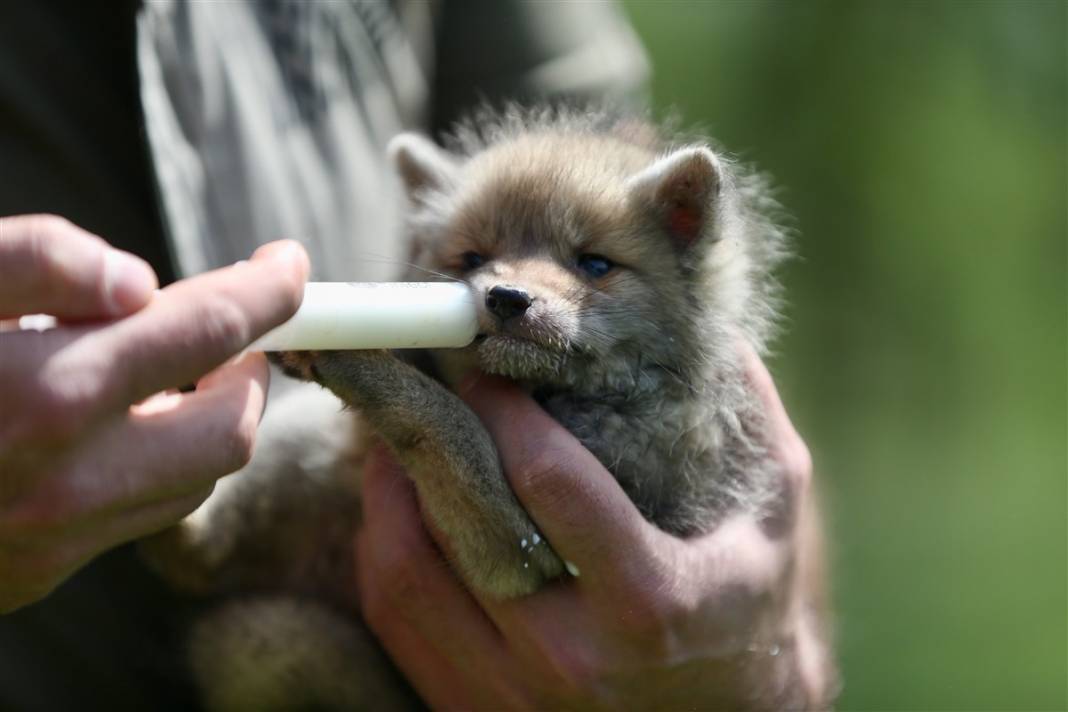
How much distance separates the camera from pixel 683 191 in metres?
2.08

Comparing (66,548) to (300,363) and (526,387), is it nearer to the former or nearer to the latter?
(300,363)

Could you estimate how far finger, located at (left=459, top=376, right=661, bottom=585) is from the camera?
1.70 m

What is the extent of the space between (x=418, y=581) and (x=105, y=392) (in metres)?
0.90

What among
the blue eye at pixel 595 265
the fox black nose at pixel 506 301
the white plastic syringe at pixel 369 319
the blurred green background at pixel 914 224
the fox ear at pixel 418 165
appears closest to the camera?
the white plastic syringe at pixel 369 319

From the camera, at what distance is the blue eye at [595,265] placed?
2053 mm

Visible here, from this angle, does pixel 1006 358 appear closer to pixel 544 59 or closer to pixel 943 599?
pixel 943 599

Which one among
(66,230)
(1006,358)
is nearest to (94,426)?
(66,230)

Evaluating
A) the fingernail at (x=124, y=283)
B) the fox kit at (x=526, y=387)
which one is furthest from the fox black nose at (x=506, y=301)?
the fingernail at (x=124, y=283)

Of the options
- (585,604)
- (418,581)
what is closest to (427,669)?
(418,581)

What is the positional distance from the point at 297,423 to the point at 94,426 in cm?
125

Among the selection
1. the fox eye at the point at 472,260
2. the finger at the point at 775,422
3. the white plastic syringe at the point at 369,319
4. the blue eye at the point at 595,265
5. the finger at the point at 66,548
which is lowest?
the finger at the point at 775,422

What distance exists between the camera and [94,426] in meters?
1.13

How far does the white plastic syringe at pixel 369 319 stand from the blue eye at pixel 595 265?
43 centimetres

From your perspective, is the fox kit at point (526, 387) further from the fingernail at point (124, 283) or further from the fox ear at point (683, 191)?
the fingernail at point (124, 283)
